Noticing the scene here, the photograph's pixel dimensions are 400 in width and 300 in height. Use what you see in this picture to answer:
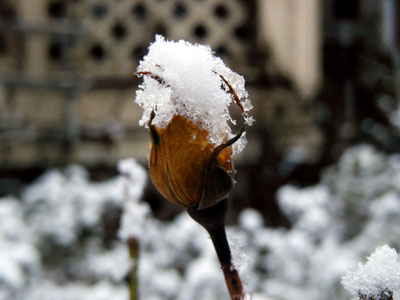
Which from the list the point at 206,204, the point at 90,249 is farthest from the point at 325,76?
the point at 206,204

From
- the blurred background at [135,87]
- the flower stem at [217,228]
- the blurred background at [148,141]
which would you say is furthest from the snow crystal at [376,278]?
the blurred background at [135,87]

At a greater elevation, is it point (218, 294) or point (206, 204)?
point (218, 294)

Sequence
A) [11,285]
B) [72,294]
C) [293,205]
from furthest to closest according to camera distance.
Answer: [293,205], [72,294], [11,285]

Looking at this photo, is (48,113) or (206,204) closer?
(206,204)

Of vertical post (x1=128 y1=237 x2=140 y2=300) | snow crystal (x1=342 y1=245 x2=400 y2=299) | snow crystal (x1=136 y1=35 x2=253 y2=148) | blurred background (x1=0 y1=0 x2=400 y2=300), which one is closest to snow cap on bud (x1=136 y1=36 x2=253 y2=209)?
snow crystal (x1=136 y1=35 x2=253 y2=148)

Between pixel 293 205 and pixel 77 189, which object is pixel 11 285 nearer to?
pixel 77 189

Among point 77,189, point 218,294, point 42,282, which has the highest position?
point 77,189

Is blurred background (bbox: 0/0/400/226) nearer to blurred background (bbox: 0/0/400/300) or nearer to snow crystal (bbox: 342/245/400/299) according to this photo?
blurred background (bbox: 0/0/400/300)
